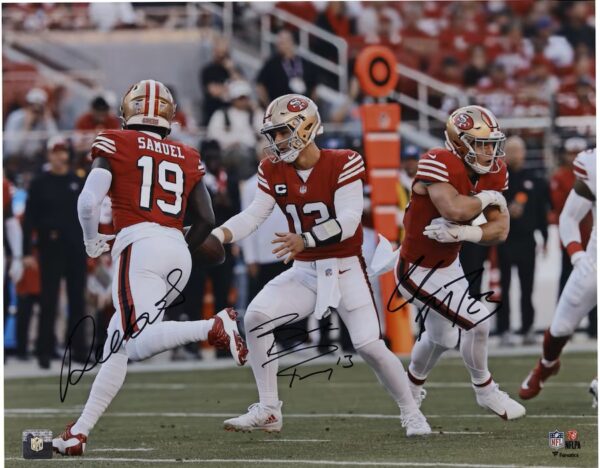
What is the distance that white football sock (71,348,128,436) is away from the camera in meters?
6.03

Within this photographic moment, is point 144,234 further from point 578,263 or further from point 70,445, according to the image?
point 578,263

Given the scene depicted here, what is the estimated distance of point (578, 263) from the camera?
7523 millimetres

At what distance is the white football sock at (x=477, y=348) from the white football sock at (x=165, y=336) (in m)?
1.52

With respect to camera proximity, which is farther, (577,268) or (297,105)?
(577,268)

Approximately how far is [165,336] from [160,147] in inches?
35.8

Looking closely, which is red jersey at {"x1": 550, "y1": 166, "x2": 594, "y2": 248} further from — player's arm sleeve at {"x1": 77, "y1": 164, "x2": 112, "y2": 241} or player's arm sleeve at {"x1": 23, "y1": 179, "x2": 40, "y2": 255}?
player's arm sleeve at {"x1": 77, "y1": 164, "x2": 112, "y2": 241}

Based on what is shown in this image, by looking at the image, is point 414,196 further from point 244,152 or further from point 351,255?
point 244,152

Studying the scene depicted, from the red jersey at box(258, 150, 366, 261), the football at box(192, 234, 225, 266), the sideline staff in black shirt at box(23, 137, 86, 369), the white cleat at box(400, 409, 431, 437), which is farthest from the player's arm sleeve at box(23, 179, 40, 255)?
the white cleat at box(400, 409, 431, 437)

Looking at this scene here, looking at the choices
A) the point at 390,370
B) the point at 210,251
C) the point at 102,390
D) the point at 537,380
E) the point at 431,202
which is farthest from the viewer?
the point at 537,380

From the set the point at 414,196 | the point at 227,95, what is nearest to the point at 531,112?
the point at 227,95

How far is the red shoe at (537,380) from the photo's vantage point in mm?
7707

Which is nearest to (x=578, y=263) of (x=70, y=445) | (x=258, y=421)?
(x=258, y=421)

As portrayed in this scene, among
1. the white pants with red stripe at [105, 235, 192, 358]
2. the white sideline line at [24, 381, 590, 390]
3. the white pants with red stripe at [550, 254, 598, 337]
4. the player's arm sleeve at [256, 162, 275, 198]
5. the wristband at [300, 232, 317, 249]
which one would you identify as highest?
the player's arm sleeve at [256, 162, 275, 198]
